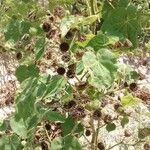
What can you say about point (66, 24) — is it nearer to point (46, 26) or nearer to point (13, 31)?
point (46, 26)

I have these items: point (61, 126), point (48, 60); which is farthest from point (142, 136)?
point (48, 60)

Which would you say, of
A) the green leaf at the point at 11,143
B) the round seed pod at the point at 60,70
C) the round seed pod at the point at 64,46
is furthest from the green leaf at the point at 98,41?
the green leaf at the point at 11,143

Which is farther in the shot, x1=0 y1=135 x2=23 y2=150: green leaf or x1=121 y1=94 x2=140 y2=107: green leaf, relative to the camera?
x1=121 y1=94 x2=140 y2=107: green leaf

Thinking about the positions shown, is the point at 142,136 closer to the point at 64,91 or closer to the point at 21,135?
the point at 64,91

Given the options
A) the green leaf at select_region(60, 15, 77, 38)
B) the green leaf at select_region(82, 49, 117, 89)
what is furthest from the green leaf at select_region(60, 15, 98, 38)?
the green leaf at select_region(82, 49, 117, 89)

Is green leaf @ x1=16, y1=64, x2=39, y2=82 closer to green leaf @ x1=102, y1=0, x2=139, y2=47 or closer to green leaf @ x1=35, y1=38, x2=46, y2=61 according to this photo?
green leaf @ x1=35, y1=38, x2=46, y2=61

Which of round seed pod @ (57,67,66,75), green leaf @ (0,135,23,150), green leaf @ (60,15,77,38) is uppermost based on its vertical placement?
green leaf @ (60,15,77,38)

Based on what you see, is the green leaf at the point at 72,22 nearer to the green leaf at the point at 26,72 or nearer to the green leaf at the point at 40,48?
the green leaf at the point at 40,48

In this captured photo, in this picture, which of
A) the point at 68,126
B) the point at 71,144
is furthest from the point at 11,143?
the point at 68,126

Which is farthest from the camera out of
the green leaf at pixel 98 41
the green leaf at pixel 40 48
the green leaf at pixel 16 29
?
the green leaf at pixel 16 29
